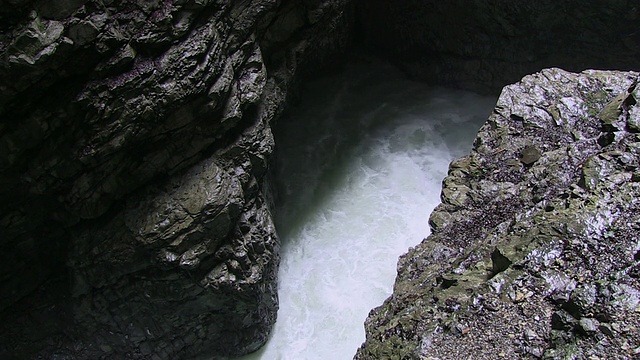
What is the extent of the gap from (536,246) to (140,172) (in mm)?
5429

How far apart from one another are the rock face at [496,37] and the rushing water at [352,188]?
0.63 meters

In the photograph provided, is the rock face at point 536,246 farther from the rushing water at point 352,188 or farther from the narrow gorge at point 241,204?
the rushing water at point 352,188

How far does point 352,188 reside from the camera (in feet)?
38.2

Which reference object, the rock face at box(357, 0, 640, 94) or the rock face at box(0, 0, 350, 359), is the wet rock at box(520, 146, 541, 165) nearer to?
the rock face at box(0, 0, 350, 359)

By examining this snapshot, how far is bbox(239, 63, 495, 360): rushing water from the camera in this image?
967cm

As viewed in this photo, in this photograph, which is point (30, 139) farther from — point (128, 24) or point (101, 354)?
point (101, 354)

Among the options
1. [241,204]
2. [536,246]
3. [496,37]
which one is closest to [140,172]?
[241,204]

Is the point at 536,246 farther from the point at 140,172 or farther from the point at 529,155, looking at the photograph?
the point at 140,172

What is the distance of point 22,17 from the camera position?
19.7ft

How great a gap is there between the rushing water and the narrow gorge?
0.29 feet

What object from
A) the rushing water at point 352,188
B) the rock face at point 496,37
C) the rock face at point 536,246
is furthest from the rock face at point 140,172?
the rock face at point 496,37

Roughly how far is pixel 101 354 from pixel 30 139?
4.10 metres

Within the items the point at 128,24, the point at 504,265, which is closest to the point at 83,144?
the point at 128,24

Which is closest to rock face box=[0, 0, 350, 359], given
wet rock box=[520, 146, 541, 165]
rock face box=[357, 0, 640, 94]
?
wet rock box=[520, 146, 541, 165]
